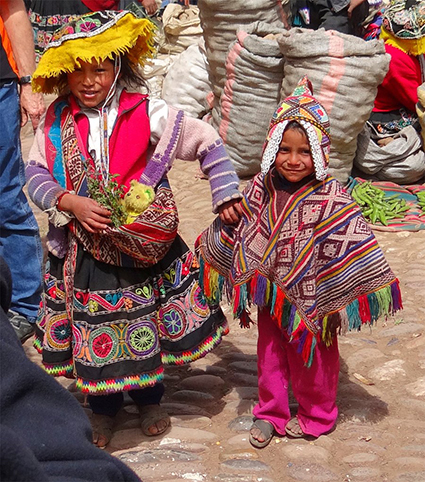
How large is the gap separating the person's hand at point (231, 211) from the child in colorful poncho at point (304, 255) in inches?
1.4

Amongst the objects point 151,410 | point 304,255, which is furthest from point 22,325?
point 304,255

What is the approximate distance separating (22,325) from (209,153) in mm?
1791

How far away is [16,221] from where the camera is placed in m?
4.60

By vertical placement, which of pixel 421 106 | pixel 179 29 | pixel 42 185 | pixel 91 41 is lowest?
pixel 421 106

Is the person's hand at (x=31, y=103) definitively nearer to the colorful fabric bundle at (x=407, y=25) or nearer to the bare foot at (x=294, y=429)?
the bare foot at (x=294, y=429)

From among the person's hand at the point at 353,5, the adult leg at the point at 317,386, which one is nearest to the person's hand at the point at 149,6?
the person's hand at the point at 353,5

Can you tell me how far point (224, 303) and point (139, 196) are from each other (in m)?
1.99

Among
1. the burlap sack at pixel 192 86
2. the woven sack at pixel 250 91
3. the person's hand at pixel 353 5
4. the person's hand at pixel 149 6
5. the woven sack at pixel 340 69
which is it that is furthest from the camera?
the burlap sack at pixel 192 86

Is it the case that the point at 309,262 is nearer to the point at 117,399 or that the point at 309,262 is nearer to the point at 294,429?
the point at 294,429

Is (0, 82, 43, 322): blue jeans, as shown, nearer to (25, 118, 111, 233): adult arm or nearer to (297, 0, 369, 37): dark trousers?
(25, 118, 111, 233): adult arm

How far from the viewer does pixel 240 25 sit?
7.23 meters

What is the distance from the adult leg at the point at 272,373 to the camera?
11.4 ft

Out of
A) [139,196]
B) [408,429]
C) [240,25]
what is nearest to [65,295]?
[139,196]

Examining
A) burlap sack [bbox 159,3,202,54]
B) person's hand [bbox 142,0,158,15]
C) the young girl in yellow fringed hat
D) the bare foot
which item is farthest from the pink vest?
burlap sack [bbox 159,3,202,54]
